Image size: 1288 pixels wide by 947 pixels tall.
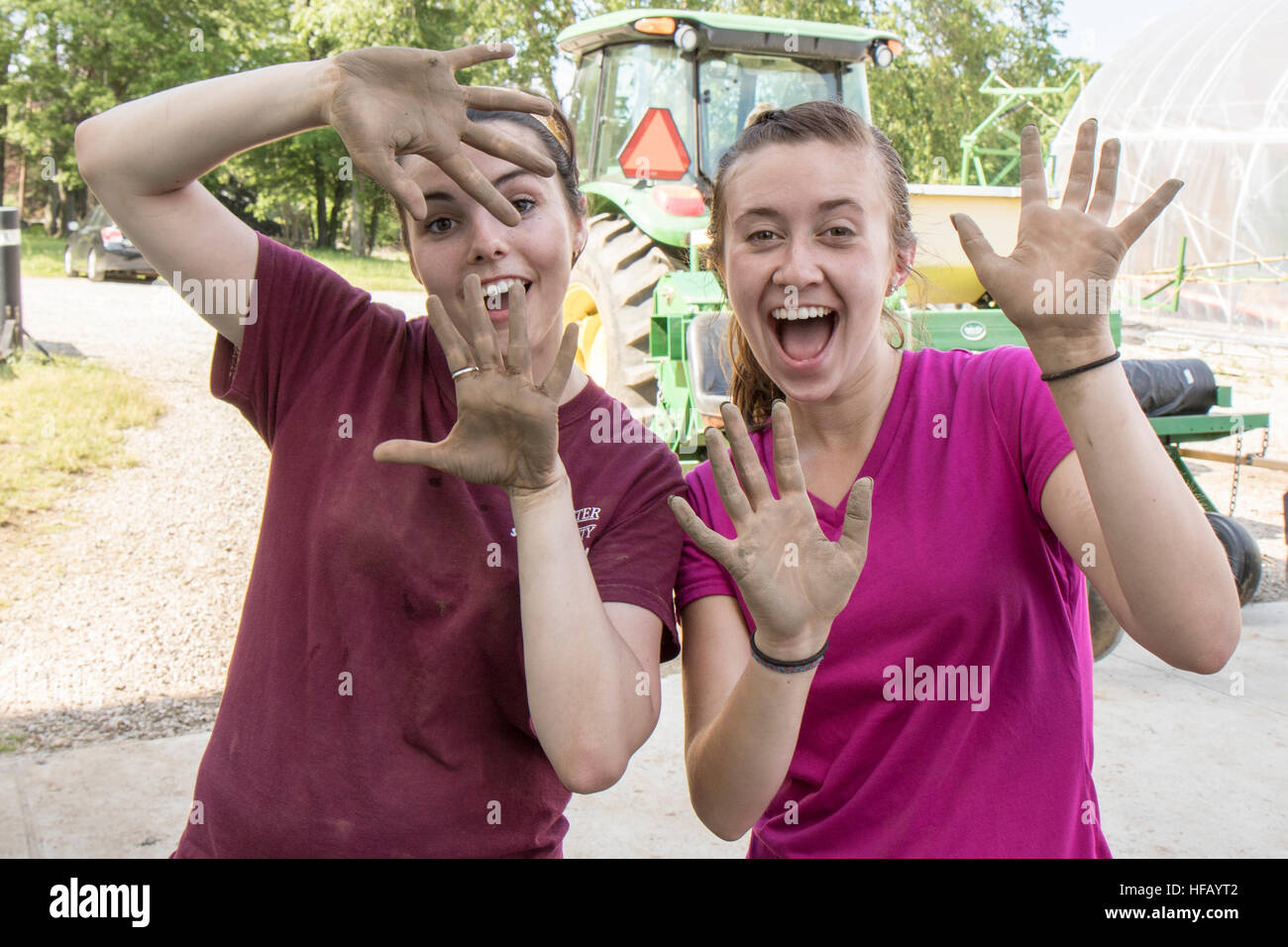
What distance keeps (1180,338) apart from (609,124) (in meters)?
10.4

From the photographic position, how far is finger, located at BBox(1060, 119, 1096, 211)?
1.33 m

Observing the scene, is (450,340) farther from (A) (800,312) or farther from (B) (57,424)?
(B) (57,424)

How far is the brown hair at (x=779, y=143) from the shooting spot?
5.34 ft

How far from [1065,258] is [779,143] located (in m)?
0.50

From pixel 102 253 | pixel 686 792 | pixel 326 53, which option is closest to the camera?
pixel 686 792

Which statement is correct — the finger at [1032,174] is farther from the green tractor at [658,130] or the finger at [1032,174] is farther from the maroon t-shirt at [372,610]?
the green tractor at [658,130]

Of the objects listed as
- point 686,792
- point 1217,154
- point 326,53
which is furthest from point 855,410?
point 326,53

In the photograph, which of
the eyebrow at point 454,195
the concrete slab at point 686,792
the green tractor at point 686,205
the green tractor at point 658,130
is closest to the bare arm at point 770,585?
the eyebrow at point 454,195

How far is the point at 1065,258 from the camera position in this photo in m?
1.31

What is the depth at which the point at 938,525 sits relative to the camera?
4.70 ft

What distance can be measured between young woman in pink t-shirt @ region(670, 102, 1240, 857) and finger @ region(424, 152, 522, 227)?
369 millimetres

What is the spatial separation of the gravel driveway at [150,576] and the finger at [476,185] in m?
3.00

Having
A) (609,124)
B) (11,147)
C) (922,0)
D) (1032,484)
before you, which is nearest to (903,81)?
(922,0)

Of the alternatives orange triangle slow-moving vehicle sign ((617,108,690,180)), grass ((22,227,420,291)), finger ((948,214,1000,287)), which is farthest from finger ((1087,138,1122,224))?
grass ((22,227,420,291))
